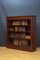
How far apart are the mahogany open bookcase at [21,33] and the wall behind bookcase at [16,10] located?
0.41 meters

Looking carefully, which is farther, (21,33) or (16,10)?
(16,10)

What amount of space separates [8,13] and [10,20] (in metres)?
0.48

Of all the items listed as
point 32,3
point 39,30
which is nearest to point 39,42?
point 39,30

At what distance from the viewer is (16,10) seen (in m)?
6.59

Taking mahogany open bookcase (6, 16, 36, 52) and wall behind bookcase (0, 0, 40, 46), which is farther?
wall behind bookcase (0, 0, 40, 46)

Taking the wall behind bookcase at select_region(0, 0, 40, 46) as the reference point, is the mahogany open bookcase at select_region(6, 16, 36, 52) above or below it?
below

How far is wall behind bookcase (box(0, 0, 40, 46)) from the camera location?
6.40 m

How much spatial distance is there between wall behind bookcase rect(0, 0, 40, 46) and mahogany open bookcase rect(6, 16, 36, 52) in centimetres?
41

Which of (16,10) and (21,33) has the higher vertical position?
(16,10)

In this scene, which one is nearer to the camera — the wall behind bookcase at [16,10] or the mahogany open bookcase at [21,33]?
the mahogany open bookcase at [21,33]

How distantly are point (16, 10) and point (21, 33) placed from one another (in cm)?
120

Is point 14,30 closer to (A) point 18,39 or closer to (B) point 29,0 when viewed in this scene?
(A) point 18,39

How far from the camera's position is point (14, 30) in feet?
20.5

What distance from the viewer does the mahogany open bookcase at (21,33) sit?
224 inches
